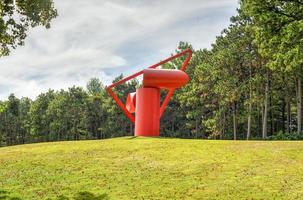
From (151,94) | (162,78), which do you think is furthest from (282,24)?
(151,94)

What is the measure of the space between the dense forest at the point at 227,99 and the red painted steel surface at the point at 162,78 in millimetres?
6479

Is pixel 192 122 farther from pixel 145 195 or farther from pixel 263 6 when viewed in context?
pixel 145 195

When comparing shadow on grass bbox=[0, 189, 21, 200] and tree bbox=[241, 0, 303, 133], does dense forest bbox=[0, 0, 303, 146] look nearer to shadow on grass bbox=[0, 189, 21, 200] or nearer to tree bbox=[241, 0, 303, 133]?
tree bbox=[241, 0, 303, 133]

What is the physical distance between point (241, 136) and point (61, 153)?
4458 cm

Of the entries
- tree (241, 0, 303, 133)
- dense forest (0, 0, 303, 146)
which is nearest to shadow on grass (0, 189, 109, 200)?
dense forest (0, 0, 303, 146)

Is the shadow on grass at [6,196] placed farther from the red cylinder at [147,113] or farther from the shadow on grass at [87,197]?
the red cylinder at [147,113]

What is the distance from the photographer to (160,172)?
16.5 m

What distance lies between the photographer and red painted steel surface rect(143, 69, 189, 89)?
28453mm

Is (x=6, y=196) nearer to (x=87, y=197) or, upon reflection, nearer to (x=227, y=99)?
(x=87, y=197)

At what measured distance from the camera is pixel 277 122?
58.9 metres

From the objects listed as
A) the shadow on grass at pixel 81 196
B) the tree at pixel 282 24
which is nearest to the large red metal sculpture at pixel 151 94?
the tree at pixel 282 24

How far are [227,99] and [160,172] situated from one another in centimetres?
2987

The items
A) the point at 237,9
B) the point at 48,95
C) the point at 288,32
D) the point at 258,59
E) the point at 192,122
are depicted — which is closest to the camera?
the point at 288,32

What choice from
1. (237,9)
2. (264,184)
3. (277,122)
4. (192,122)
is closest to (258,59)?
(237,9)
